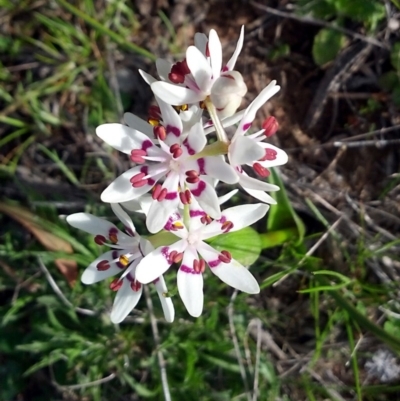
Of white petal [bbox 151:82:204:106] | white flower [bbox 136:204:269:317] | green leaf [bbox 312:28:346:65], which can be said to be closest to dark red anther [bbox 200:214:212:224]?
white flower [bbox 136:204:269:317]

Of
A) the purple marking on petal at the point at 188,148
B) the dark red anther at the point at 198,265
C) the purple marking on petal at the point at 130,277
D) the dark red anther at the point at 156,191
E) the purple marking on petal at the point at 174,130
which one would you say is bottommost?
the purple marking on petal at the point at 130,277

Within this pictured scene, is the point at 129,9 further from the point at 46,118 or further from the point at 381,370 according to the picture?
the point at 381,370

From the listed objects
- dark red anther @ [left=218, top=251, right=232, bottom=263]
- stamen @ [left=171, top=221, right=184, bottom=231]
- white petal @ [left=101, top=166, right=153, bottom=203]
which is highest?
white petal @ [left=101, top=166, right=153, bottom=203]

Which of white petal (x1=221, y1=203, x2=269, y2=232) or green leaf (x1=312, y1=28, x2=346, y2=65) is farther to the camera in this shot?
green leaf (x1=312, y1=28, x2=346, y2=65)

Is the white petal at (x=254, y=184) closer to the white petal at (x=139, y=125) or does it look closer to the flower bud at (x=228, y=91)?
the flower bud at (x=228, y=91)

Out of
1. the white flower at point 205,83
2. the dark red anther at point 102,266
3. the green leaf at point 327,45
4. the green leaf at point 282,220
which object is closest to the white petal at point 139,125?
the white flower at point 205,83

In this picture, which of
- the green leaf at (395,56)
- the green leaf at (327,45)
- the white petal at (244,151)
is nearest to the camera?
the white petal at (244,151)

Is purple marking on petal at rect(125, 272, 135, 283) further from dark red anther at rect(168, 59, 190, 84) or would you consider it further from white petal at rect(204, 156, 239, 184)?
A: dark red anther at rect(168, 59, 190, 84)
